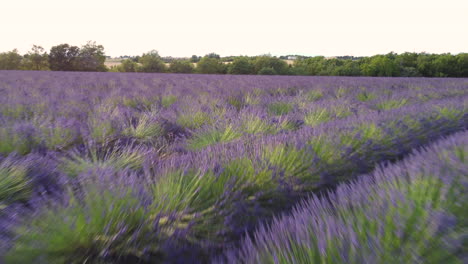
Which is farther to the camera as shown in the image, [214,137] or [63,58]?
[63,58]

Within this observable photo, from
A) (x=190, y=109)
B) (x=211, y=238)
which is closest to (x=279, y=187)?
(x=211, y=238)

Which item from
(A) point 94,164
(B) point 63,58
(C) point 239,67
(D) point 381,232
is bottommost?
(C) point 239,67

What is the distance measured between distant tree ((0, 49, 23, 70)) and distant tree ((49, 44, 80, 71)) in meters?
4.14

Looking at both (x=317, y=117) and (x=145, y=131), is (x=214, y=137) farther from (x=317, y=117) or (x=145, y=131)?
(x=317, y=117)

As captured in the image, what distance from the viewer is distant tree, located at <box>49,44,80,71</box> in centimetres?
3384

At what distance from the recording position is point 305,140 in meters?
2.01

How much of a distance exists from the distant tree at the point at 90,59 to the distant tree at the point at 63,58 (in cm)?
54

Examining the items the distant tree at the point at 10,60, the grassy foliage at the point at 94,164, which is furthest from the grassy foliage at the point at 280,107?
the distant tree at the point at 10,60

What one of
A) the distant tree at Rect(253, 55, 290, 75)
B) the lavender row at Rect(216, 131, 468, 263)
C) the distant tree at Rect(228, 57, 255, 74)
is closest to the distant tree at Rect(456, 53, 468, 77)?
the distant tree at Rect(253, 55, 290, 75)

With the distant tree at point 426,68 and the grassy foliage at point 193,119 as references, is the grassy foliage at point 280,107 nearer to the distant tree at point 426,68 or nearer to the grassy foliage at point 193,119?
the grassy foliage at point 193,119

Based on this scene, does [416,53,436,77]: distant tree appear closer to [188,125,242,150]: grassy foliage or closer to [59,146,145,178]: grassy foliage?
[188,125,242,150]: grassy foliage

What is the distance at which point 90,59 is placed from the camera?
113 feet

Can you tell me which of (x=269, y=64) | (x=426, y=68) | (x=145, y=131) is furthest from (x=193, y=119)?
(x=426, y=68)

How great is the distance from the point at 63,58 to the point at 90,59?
10.0 ft
